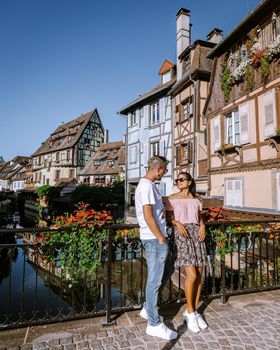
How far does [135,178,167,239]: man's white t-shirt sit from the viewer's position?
2723 millimetres

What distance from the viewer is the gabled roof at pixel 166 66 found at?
65.5 ft

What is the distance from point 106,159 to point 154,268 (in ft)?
104

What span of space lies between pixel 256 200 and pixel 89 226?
9277 millimetres

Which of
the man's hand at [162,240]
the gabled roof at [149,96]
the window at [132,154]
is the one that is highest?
the gabled roof at [149,96]

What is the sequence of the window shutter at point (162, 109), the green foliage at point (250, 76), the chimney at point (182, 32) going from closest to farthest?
the green foliage at point (250, 76), the chimney at point (182, 32), the window shutter at point (162, 109)

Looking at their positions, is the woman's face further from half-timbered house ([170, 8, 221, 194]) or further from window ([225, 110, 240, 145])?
half-timbered house ([170, 8, 221, 194])

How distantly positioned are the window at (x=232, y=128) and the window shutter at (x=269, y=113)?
1.86 m

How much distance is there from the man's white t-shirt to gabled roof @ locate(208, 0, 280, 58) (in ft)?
35.5

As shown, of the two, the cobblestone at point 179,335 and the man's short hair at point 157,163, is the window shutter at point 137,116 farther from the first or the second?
the cobblestone at point 179,335

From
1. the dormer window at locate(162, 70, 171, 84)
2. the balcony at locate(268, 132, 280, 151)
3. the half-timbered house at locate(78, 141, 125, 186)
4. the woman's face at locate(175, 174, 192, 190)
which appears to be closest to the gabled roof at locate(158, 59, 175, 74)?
the dormer window at locate(162, 70, 171, 84)

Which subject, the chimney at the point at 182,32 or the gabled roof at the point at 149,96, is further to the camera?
the gabled roof at the point at 149,96

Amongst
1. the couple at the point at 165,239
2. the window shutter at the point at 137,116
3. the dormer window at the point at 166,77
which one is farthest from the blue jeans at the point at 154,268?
the window shutter at the point at 137,116

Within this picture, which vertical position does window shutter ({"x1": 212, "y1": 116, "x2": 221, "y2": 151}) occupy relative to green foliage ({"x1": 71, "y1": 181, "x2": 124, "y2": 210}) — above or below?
above

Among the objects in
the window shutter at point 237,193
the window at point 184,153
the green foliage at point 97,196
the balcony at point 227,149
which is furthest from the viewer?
the green foliage at point 97,196
